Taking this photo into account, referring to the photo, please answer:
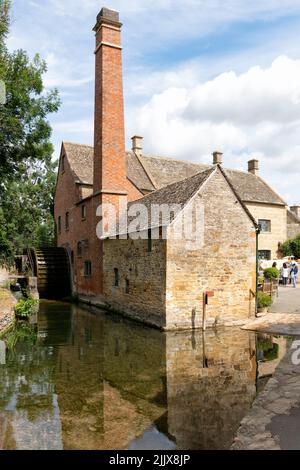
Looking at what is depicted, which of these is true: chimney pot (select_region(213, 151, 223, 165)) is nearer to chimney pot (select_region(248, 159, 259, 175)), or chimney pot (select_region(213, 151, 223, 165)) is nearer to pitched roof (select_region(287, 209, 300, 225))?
chimney pot (select_region(248, 159, 259, 175))

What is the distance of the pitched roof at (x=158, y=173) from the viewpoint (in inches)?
868

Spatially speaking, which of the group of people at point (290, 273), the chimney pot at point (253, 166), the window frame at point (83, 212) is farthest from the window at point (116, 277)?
the chimney pot at point (253, 166)

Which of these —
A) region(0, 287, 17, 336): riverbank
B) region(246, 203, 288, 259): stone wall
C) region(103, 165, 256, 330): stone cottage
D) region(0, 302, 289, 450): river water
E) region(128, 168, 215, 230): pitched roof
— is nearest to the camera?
region(0, 302, 289, 450): river water

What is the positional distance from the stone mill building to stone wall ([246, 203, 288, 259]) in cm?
794

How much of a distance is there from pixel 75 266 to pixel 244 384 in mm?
15232

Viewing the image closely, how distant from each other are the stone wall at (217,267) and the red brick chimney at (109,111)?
19.4 feet

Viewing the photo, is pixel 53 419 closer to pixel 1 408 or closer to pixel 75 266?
pixel 1 408

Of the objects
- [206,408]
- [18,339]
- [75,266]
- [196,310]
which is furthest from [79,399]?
[75,266]

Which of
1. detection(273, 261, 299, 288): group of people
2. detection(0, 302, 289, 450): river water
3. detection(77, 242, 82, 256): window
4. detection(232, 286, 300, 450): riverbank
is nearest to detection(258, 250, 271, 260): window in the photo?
detection(273, 261, 299, 288): group of people

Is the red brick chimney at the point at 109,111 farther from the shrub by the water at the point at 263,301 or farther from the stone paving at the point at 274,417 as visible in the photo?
the stone paving at the point at 274,417

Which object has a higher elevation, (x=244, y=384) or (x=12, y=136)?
(x=12, y=136)

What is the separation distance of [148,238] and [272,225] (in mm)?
17498

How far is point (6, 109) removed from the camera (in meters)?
13.7

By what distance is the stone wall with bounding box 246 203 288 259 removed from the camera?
88.9ft
